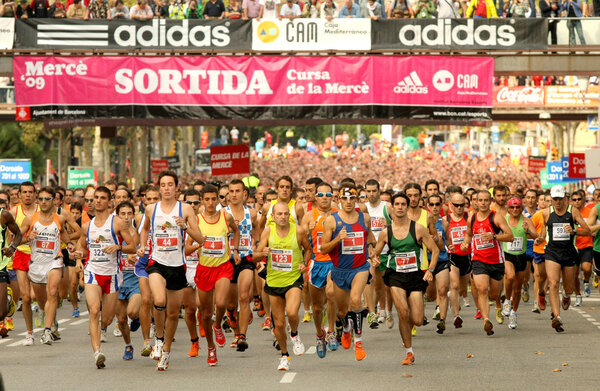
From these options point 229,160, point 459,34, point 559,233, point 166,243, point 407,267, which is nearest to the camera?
point 166,243

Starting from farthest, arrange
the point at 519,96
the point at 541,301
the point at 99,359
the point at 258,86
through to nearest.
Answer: the point at 519,96
the point at 258,86
the point at 541,301
the point at 99,359

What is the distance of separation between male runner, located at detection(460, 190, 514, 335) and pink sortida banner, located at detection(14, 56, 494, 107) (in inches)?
450

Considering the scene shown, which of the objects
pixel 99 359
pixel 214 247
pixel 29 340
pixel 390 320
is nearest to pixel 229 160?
pixel 390 320

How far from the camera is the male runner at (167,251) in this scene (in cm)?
1246

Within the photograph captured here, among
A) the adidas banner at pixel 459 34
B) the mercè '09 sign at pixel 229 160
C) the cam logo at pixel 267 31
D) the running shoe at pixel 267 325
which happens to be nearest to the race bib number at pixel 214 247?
the running shoe at pixel 267 325

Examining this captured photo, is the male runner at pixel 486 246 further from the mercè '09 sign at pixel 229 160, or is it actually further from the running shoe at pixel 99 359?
the mercè '09 sign at pixel 229 160

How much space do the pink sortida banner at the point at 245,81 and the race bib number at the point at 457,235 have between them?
10.5 meters

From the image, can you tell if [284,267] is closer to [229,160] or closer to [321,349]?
[321,349]

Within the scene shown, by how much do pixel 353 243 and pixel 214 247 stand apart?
5.06 ft

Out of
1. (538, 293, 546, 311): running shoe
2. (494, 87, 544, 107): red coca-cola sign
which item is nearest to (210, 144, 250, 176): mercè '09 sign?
(538, 293, 546, 311): running shoe

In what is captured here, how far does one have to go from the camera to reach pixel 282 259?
12.6m

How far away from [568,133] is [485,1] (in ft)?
→ 129

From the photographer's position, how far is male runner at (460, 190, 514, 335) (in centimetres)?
1609

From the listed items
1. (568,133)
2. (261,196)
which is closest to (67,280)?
(261,196)
